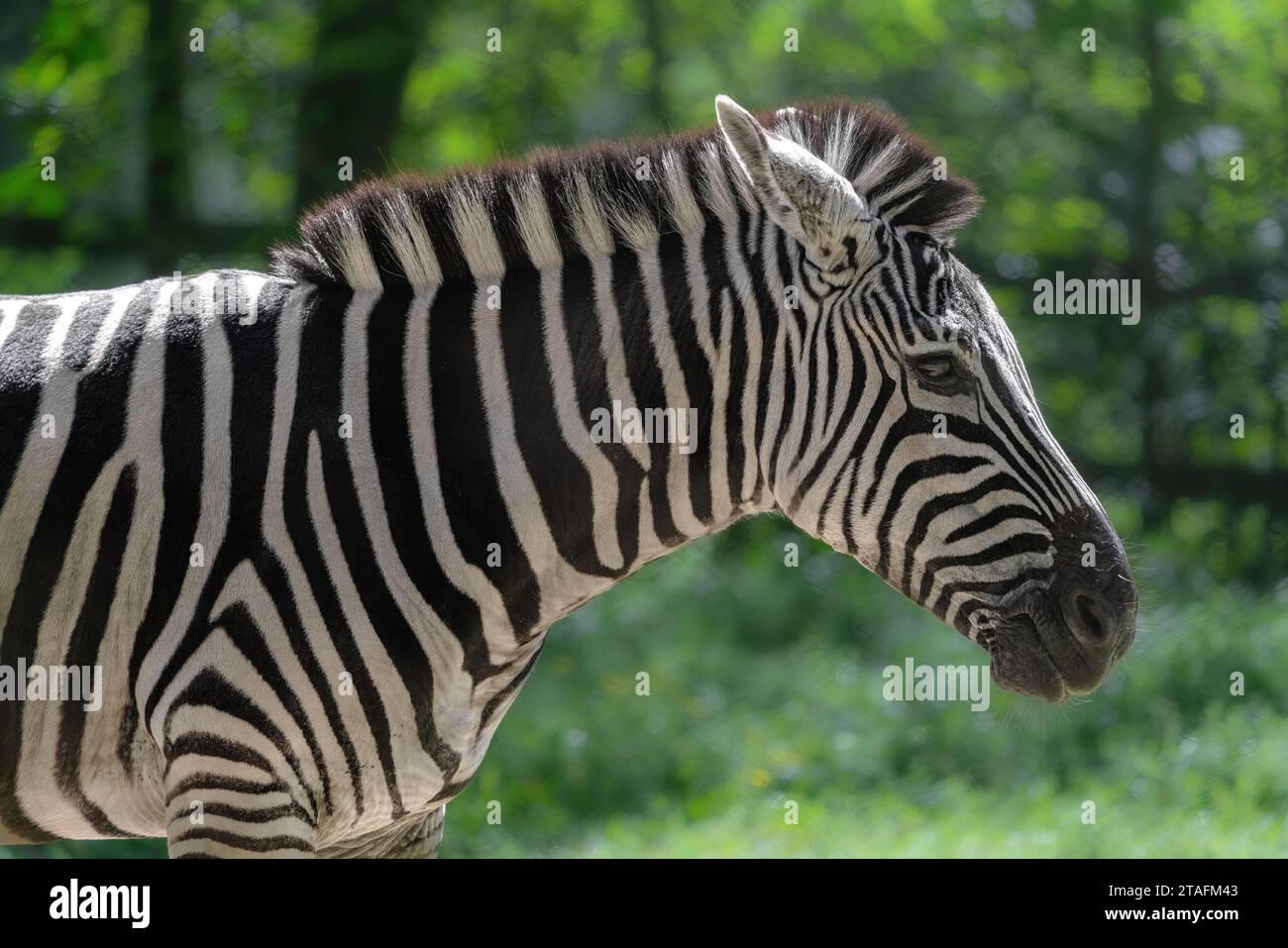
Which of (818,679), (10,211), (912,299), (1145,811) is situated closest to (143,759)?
(912,299)

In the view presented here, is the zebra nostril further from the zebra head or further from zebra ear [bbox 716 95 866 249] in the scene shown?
zebra ear [bbox 716 95 866 249]

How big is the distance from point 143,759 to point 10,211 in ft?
22.5

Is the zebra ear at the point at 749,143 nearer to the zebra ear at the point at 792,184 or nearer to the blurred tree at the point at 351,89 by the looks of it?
the zebra ear at the point at 792,184

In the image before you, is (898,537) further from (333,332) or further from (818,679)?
(818,679)

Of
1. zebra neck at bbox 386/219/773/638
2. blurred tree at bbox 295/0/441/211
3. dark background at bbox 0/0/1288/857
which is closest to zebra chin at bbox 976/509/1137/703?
zebra neck at bbox 386/219/773/638

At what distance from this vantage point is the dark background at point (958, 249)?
7.14 metres

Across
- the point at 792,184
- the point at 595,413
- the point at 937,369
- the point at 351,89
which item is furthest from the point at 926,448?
the point at 351,89

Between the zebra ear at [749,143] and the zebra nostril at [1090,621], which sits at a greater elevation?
the zebra ear at [749,143]

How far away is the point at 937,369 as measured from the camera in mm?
3111

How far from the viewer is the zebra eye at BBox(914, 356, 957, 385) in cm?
311

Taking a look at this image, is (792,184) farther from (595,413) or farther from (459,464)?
(459,464)

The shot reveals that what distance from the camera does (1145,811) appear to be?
6.58 m

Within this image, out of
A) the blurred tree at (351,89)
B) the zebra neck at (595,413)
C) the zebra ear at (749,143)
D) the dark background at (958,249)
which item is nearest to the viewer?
the zebra ear at (749,143)

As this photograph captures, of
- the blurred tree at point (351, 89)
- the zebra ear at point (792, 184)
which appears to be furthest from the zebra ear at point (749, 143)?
the blurred tree at point (351, 89)
